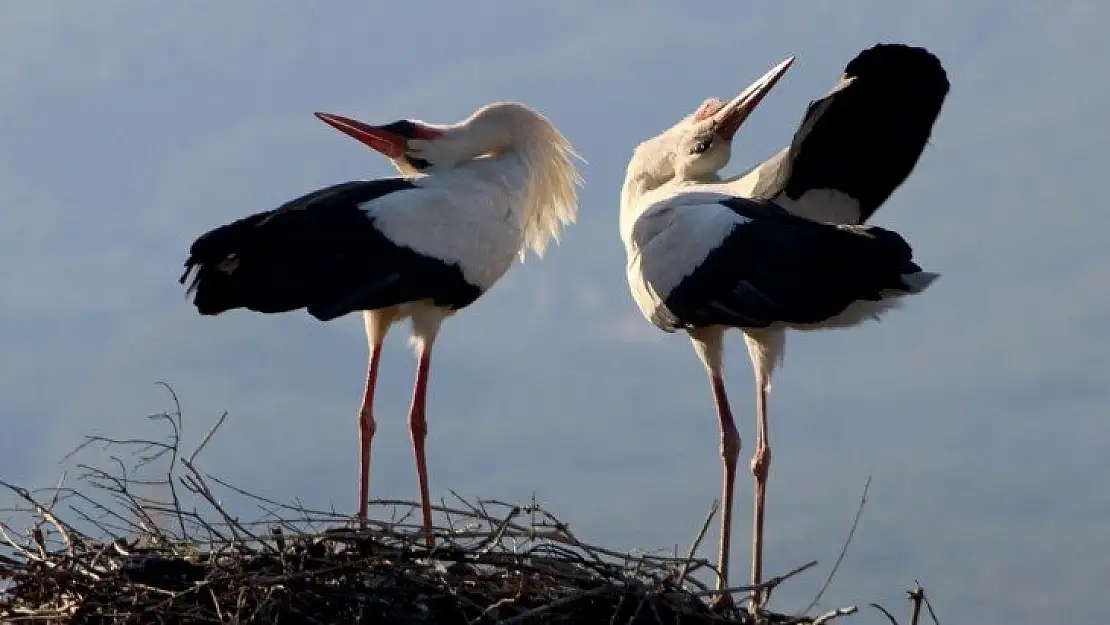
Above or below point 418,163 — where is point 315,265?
below

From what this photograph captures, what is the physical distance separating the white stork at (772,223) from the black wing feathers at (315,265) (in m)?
0.92

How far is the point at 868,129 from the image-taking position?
29.7 ft

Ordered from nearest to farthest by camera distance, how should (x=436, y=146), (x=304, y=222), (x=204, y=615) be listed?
(x=204, y=615)
(x=304, y=222)
(x=436, y=146)

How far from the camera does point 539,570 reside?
7.14 m

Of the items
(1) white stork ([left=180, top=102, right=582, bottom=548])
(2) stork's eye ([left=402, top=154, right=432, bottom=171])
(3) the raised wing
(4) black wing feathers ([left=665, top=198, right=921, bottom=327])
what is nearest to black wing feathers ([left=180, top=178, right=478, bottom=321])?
(1) white stork ([left=180, top=102, right=582, bottom=548])

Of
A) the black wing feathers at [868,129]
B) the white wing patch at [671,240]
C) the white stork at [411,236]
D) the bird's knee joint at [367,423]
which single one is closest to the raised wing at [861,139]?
the black wing feathers at [868,129]

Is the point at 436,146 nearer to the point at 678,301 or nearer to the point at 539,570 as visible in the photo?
the point at 678,301

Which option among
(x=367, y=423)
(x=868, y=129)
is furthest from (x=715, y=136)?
(x=367, y=423)

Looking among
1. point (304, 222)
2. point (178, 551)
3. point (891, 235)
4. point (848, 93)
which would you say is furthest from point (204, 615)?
point (848, 93)

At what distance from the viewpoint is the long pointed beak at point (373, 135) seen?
9672 millimetres

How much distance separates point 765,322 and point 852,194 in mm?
1128

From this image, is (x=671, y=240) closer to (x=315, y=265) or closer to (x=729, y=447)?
(x=729, y=447)

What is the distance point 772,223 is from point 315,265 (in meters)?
1.74

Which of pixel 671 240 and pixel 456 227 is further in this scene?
pixel 456 227
